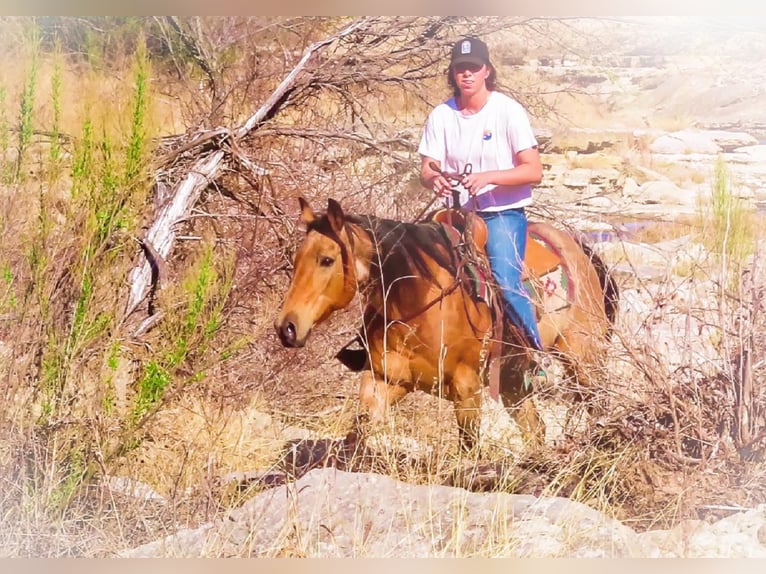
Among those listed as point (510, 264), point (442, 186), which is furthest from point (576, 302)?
point (442, 186)

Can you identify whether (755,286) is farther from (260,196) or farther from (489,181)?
(260,196)

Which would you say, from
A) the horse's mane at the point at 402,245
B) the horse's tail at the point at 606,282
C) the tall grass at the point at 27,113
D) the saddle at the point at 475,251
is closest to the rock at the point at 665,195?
the horse's tail at the point at 606,282

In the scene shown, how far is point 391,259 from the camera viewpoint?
616cm

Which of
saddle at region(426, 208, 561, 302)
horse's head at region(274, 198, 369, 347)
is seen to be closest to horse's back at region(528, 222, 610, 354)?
saddle at region(426, 208, 561, 302)

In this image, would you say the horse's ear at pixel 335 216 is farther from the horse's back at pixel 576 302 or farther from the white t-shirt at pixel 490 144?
the horse's back at pixel 576 302

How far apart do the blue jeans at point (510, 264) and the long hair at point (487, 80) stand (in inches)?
26.9

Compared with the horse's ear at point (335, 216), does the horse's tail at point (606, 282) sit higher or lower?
lower

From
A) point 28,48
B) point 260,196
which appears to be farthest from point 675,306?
point 28,48

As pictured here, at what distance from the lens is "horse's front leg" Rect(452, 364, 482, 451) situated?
616 centimetres

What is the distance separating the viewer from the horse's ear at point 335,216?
20.0 ft

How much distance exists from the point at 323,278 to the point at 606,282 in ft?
5.19

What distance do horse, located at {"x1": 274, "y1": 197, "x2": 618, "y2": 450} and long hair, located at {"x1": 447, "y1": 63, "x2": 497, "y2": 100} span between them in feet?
2.38

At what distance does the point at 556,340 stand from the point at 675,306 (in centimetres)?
66

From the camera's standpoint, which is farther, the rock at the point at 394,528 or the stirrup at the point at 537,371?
the stirrup at the point at 537,371
